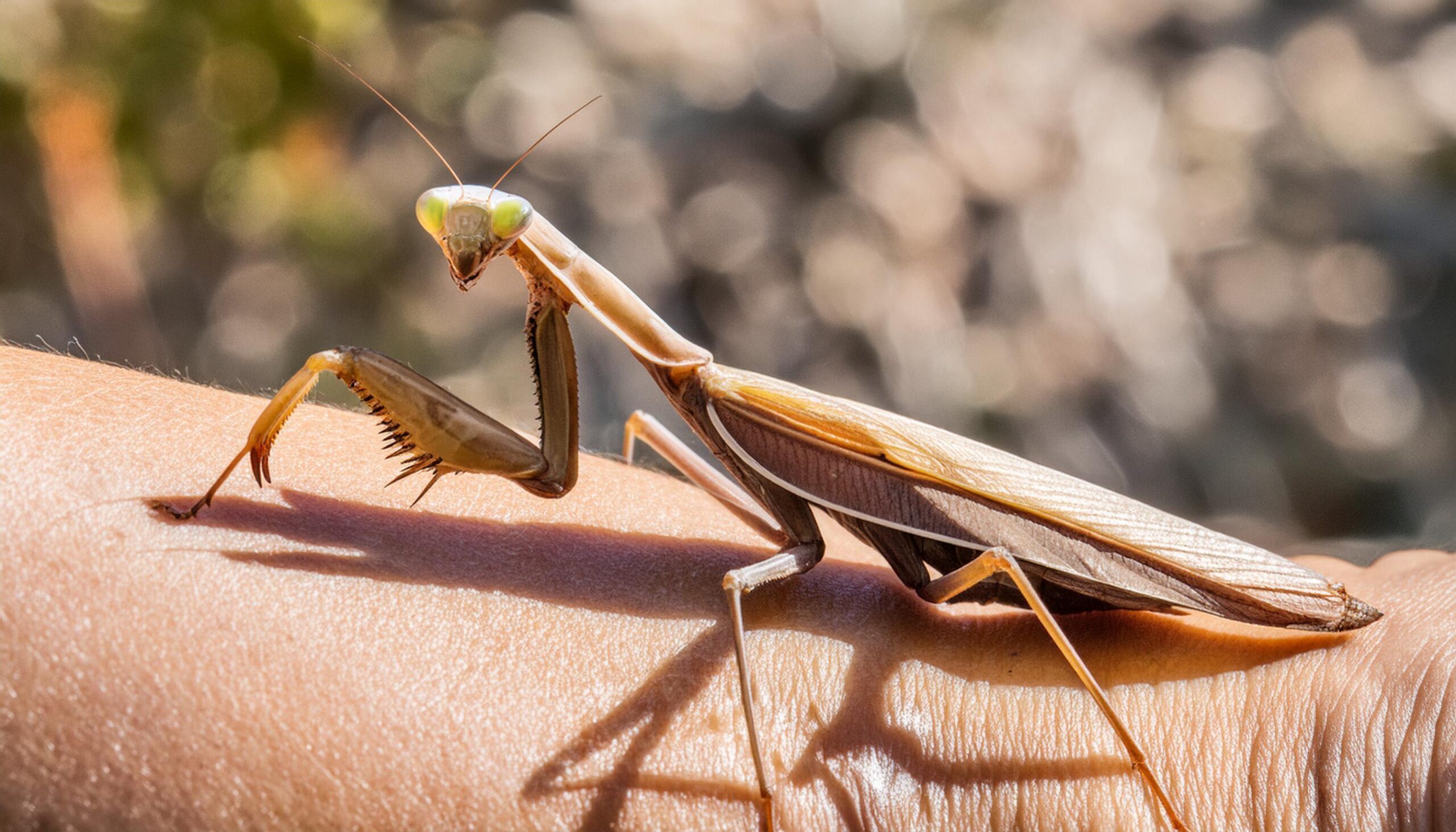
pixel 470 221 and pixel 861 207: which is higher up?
pixel 861 207

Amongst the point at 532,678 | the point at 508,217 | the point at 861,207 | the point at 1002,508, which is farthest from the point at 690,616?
the point at 861,207

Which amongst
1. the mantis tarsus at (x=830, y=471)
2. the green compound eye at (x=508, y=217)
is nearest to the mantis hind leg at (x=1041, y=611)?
the mantis tarsus at (x=830, y=471)

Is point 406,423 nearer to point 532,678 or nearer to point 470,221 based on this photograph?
point 470,221

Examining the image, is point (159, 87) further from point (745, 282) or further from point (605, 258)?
point (745, 282)

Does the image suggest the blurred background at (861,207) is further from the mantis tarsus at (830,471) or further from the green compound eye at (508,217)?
the green compound eye at (508,217)

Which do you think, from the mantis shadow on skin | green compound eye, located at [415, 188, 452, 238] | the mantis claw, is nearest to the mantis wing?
the mantis shadow on skin
